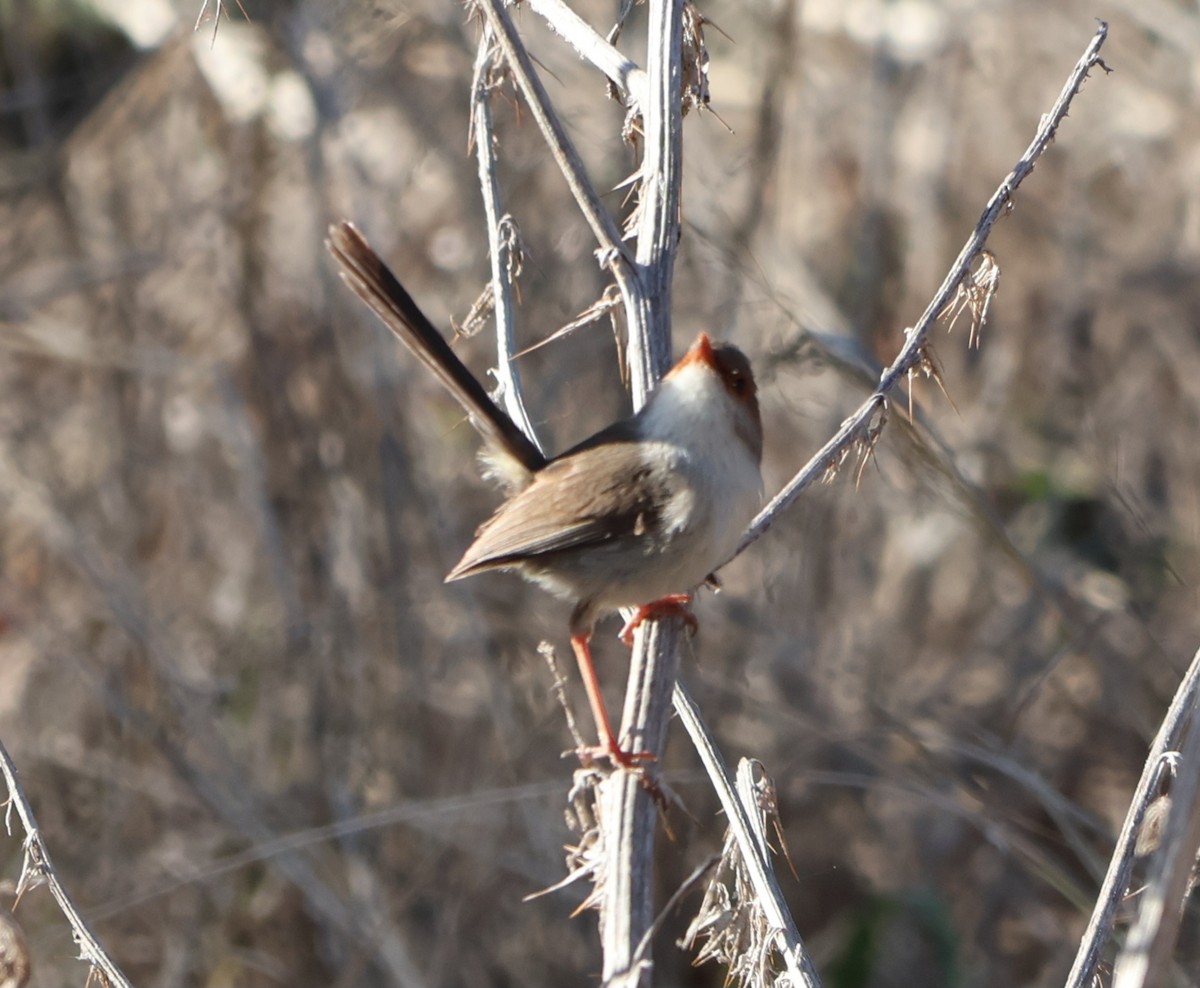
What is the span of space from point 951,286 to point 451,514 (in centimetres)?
352

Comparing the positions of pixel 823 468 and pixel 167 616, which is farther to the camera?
pixel 167 616

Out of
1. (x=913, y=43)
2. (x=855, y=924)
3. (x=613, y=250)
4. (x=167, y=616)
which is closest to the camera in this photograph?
(x=613, y=250)

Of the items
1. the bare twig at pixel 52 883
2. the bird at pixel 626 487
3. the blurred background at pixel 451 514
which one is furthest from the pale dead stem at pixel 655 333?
the blurred background at pixel 451 514

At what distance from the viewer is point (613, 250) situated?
2217 millimetres

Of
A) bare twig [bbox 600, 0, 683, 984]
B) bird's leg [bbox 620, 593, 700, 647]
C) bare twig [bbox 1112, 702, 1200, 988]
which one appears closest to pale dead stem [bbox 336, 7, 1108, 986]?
bare twig [bbox 600, 0, 683, 984]

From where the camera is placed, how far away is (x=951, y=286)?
2.11 metres

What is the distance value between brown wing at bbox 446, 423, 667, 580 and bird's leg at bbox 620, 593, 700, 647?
0.16 m

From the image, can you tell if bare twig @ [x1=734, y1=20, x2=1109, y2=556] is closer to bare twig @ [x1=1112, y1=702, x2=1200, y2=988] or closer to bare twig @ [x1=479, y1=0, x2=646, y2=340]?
bare twig @ [x1=479, y1=0, x2=646, y2=340]

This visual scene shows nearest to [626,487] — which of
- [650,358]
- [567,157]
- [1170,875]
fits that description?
[650,358]

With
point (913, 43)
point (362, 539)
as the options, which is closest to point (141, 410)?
point (362, 539)

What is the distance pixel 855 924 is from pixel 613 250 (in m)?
3.49

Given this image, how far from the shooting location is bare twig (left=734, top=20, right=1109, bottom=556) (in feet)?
6.81

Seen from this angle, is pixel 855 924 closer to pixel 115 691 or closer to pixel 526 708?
pixel 526 708

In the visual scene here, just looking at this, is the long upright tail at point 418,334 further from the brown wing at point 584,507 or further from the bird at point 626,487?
the brown wing at point 584,507
